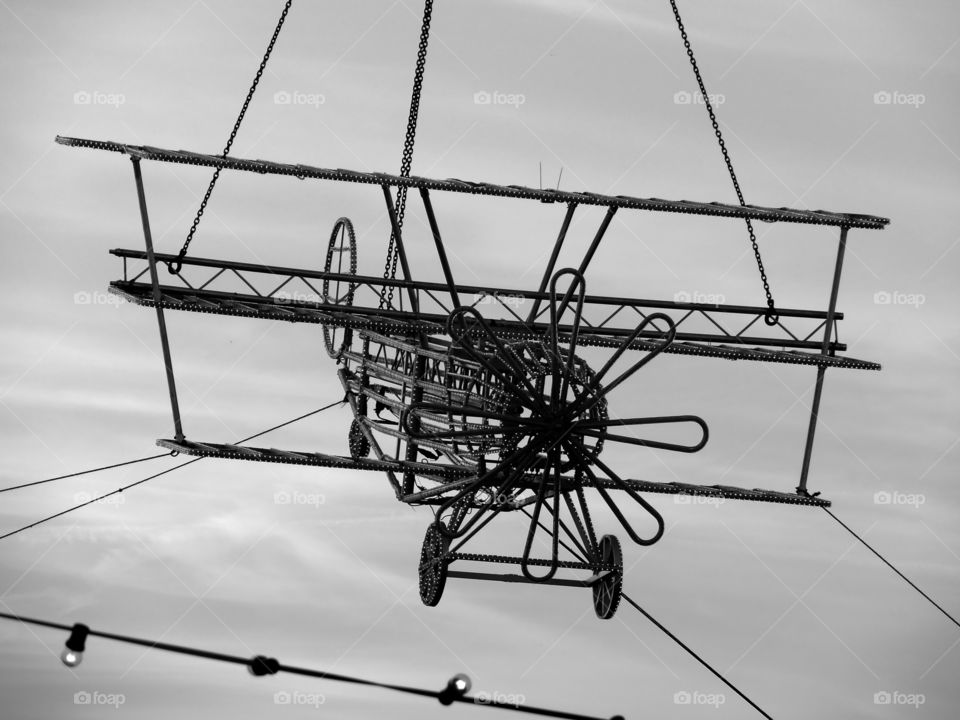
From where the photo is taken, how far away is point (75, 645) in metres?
10.2

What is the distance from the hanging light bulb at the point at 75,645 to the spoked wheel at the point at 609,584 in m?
5.50

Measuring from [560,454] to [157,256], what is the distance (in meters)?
5.67

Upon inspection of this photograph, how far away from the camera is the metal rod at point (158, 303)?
14.8m

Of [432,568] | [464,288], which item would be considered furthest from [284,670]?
[464,288]

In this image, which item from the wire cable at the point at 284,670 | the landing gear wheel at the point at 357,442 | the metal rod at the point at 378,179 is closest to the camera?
the wire cable at the point at 284,670

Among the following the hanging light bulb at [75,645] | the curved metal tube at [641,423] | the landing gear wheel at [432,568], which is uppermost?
the curved metal tube at [641,423]

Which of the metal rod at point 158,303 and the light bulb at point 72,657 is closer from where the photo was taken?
the light bulb at point 72,657

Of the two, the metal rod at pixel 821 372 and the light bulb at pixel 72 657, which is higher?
the metal rod at pixel 821 372

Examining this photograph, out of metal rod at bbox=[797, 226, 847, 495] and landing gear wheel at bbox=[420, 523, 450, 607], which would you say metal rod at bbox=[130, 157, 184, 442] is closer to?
landing gear wheel at bbox=[420, 523, 450, 607]

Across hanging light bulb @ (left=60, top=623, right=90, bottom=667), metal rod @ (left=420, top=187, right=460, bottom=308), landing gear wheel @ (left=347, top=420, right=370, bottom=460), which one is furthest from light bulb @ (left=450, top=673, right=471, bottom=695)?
landing gear wheel @ (left=347, top=420, right=370, bottom=460)

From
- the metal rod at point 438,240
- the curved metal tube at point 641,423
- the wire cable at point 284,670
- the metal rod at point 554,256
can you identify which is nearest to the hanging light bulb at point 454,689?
the wire cable at point 284,670

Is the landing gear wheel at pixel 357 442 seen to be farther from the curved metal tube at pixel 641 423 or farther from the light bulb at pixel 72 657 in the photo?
the light bulb at pixel 72 657

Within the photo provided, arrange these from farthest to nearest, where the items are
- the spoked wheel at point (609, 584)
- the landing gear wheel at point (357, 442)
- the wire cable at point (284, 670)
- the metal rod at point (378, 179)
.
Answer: the landing gear wheel at point (357, 442) < the metal rod at point (378, 179) < the spoked wheel at point (609, 584) < the wire cable at point (284, 670)

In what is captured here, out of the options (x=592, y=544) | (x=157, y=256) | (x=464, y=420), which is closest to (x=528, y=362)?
(x=464, y=420)
